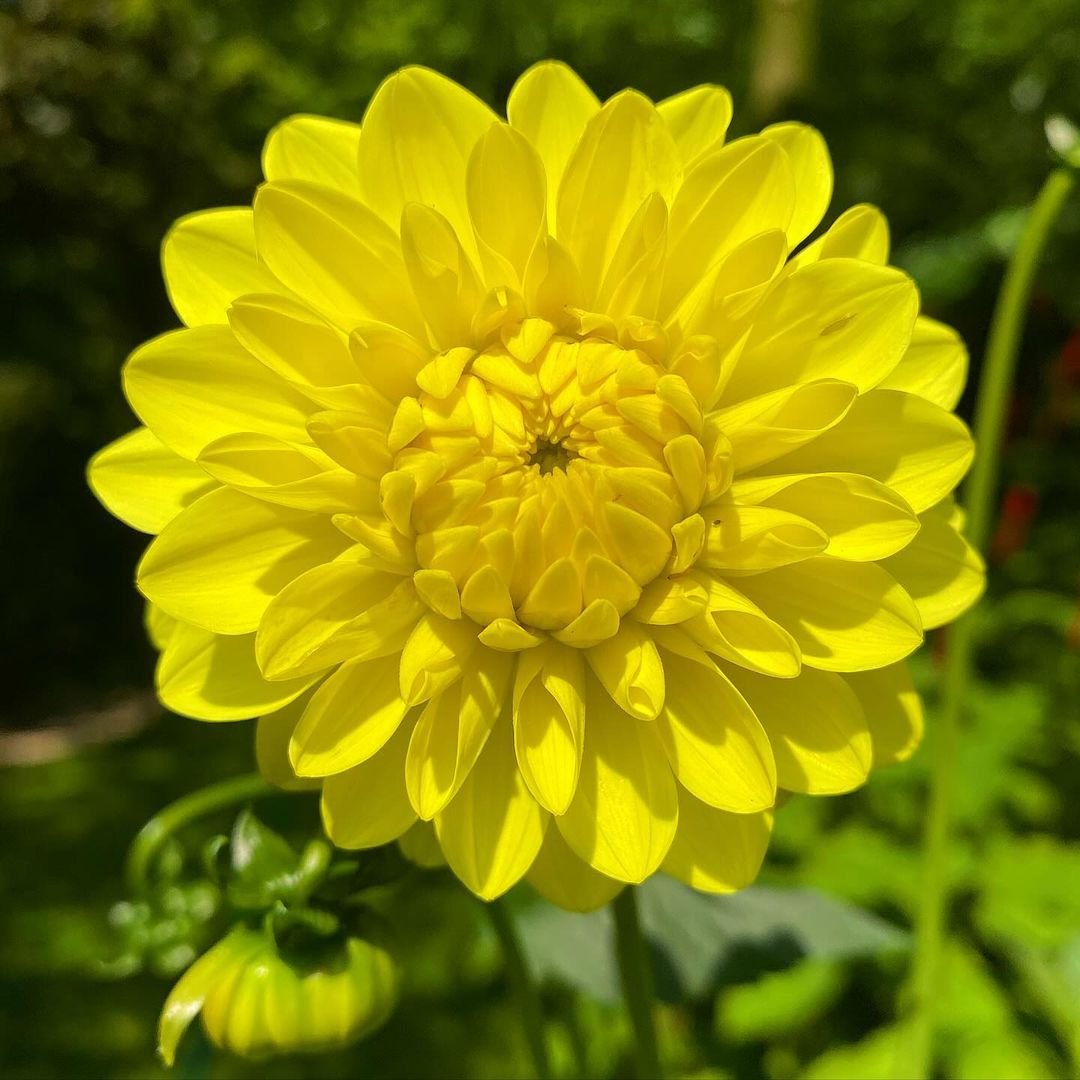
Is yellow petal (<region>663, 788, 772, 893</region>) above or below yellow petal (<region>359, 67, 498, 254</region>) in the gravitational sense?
below

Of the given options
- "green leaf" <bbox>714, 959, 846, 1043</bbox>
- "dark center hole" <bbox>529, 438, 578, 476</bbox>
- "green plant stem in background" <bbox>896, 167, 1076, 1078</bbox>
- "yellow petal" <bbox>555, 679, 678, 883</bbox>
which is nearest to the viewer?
"yellow petal" <bbox>555, 679, 678, 883</bbox>

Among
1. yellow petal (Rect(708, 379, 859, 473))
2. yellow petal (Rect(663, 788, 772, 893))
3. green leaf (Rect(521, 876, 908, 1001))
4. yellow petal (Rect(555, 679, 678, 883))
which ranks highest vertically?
yellow petal (Rect(708, 379, 859, 473))

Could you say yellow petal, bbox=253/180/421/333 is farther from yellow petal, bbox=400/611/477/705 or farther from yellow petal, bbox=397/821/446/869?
yellow petal, bbox=397/821/446/869

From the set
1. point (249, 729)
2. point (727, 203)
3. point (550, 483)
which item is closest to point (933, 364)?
point (727, 203)

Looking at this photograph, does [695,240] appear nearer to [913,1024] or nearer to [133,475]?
[133,475]

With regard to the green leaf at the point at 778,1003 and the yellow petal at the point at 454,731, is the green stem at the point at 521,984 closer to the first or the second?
the yellow petal at the point at 454,731

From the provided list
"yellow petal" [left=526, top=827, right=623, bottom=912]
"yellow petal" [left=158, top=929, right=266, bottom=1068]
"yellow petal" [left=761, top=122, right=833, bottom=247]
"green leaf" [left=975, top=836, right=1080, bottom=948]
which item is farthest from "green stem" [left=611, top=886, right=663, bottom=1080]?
"green leaf" [left=975, top=836, right=1080, bottom=948]

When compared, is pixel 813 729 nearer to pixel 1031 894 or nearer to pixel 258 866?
pixel 258 866
